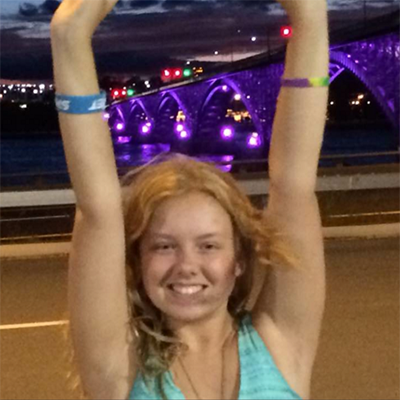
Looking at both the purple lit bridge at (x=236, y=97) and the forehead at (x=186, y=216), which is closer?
the forehead at (x=186, y=216)

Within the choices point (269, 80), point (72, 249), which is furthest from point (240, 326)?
point (269, 80)

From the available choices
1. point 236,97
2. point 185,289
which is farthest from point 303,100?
point 236,97

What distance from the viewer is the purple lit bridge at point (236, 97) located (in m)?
40.6

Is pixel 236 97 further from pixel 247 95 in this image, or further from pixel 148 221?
pixel 148 221

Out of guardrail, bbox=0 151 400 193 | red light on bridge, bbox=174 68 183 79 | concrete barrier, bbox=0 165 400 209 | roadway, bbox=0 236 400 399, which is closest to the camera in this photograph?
roadway, bbox=0 236 400 399

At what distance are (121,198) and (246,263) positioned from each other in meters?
0.42

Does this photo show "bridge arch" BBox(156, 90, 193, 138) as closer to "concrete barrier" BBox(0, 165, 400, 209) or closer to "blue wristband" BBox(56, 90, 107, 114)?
"concrete barrier" BBox(0, 165, 400, 209)

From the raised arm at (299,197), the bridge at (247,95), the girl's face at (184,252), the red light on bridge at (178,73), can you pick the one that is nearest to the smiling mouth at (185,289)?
the girl's face at (184,252)

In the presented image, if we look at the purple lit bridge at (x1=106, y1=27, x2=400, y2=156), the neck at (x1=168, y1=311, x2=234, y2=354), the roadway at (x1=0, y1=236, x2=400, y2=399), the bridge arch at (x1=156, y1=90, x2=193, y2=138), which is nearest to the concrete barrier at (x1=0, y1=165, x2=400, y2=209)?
the roadway at (x1=0, y1=236, x2=400, y2=399)

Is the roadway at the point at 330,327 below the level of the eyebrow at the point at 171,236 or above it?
below

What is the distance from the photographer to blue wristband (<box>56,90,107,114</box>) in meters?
1.75

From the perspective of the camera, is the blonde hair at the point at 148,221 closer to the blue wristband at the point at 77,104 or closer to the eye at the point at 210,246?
the eye at the point at 210,246

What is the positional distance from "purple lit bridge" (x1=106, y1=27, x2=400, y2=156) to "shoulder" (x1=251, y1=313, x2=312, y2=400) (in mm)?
25803

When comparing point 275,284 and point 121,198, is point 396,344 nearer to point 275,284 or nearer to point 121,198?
point 275,284
